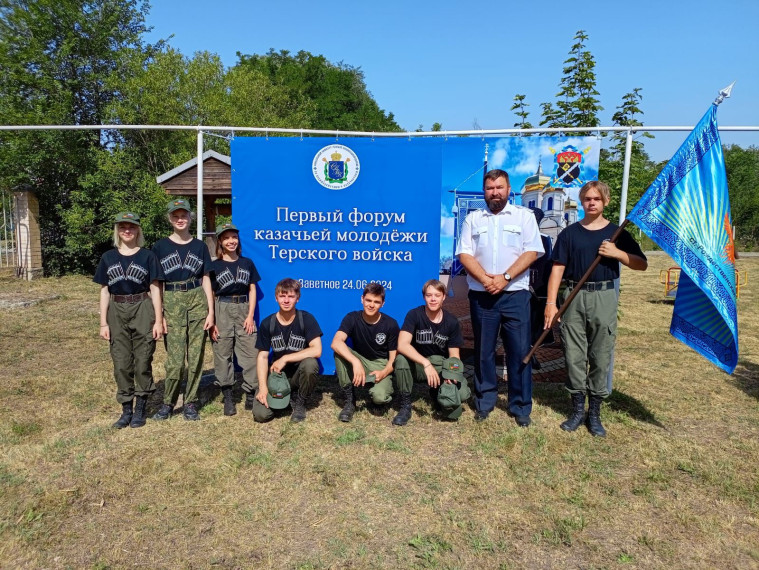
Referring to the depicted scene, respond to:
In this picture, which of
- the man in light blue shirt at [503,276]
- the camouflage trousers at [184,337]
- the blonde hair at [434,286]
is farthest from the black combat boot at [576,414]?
the camouflage trousers at [184,337]

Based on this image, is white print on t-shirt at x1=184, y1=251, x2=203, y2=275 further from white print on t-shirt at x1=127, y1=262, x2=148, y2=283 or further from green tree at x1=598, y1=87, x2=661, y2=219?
green tree at x1=598, y1=87, x2=661, y2=219

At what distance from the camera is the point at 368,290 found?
434 centimetres

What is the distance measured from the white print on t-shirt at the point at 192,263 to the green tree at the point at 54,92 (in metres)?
12.9

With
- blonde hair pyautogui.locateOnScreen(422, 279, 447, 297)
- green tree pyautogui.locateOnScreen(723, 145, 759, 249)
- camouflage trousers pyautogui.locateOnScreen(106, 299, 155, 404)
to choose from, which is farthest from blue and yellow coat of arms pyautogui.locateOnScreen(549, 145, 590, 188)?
green tree pyautogui.locateOnScreen(723, 145, 759, 249)

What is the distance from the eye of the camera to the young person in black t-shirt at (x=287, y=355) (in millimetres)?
4312

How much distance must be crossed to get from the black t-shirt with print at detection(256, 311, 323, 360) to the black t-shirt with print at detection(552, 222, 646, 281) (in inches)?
82.3

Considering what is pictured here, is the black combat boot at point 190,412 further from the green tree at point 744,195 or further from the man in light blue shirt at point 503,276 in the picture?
the green tree at point 744,195

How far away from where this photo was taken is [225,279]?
438 cm

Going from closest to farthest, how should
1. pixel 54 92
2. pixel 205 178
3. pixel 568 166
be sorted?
pixel 568 166, pixel 205 178, pixel 54 92

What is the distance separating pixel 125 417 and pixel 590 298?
3.79 metres

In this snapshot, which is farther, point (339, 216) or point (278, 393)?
point (339, 216)

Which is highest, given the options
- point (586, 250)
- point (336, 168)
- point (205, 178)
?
point (205, 178)

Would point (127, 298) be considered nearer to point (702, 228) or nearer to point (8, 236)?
point (702, 228)

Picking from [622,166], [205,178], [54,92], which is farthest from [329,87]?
[622,166]
